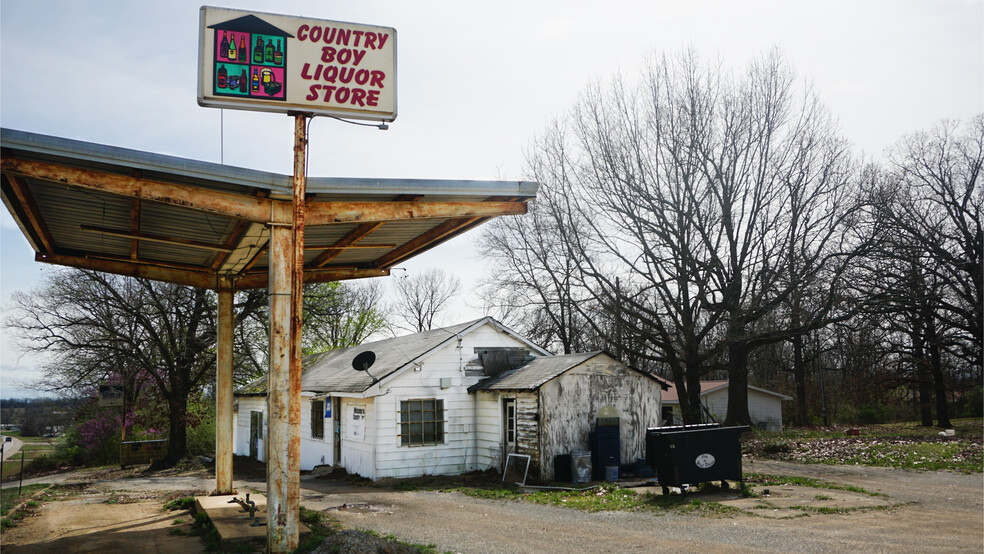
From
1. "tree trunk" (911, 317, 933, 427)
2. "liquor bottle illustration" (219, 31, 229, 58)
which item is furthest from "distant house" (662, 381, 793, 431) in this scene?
"liquor bottle illustration" (219, 31, 229, 58)

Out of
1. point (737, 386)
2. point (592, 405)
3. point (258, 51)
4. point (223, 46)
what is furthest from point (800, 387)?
point (223, 46)

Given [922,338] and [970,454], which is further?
[922,338]

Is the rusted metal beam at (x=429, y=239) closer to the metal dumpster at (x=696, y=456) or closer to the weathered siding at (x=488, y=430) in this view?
the metal dumpster at (x=696, y=456)

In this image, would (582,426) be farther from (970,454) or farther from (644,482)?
(970,454)

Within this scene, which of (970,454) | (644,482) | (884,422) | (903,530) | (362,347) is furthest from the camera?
(884,422)

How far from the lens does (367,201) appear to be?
9.12 m

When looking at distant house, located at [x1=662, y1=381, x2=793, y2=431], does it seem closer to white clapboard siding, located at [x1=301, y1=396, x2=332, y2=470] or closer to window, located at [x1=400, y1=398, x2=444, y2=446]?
white clapboard siding, located at [x1=301, y1=396, x2=332, y2=470]

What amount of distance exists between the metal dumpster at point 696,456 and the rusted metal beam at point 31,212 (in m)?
11.0

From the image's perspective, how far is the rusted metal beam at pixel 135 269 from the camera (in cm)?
1167

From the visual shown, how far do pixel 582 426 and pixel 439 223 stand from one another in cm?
810

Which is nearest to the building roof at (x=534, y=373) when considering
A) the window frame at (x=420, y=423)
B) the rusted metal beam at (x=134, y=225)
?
the window frame at (x=420, y=423)

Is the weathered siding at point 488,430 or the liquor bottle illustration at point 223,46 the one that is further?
the weathered siding at point 488,430

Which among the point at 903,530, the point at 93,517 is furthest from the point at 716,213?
the point at 93,517

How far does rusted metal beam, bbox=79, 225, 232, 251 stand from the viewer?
9.92 m
